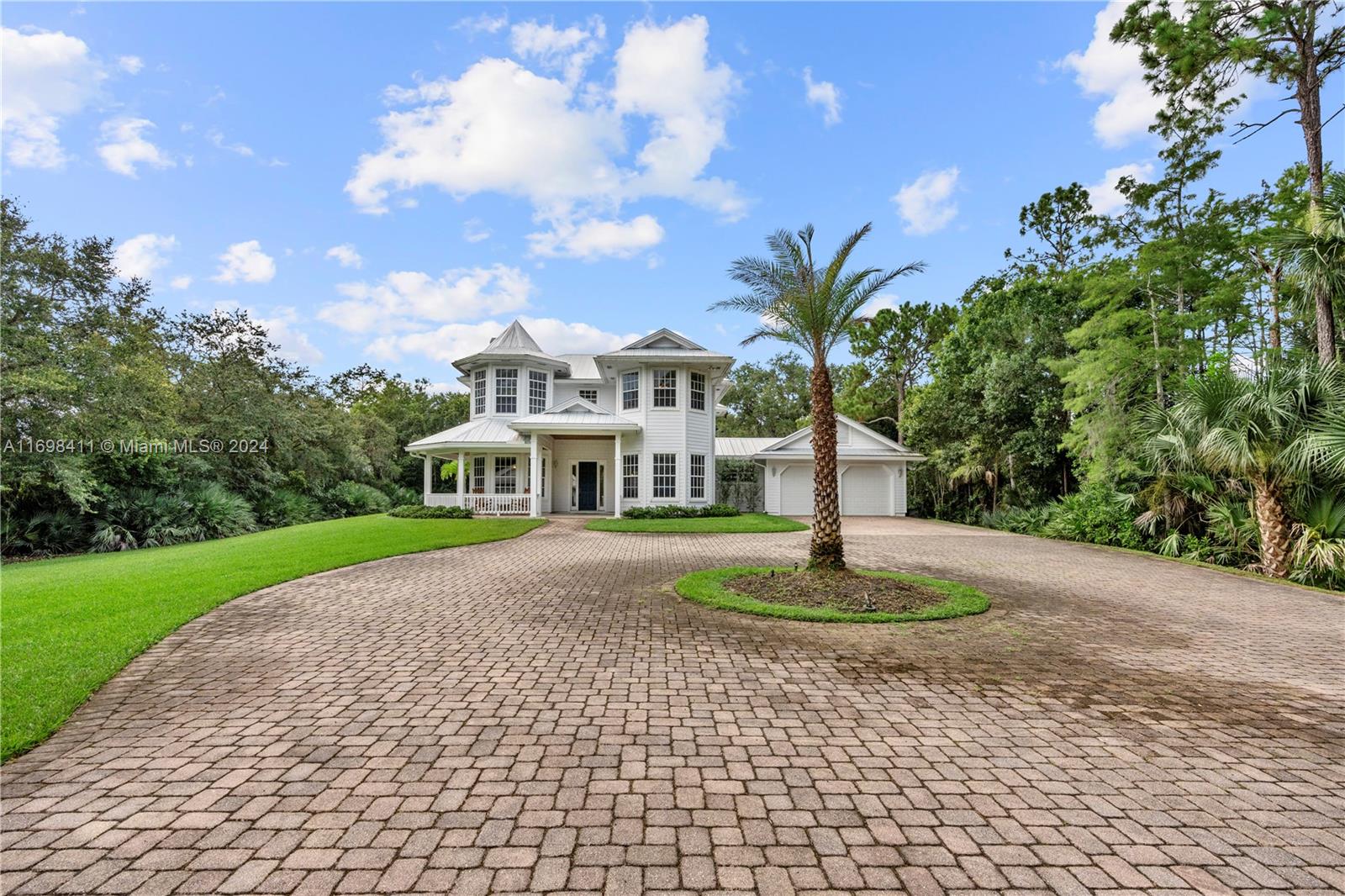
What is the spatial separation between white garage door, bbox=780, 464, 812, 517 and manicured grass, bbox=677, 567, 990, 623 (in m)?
15.6

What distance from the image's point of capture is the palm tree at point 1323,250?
10102 mm

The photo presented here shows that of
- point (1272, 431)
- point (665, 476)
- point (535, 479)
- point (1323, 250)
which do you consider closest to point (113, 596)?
point (535, 479)

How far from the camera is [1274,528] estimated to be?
10.3 m

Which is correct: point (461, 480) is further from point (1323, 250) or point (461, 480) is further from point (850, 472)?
point (1323, 250)

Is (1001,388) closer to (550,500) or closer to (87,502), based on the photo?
(550,500)

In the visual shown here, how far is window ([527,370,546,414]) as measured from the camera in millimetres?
24656

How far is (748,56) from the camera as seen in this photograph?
12.8 meters

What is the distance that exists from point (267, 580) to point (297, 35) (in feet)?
33.3

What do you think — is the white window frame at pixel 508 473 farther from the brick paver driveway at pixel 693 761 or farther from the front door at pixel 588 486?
the brick paver driveway at pixel 693 761

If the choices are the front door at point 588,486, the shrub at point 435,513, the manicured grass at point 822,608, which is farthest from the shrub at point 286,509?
the manicured grass at point 822,608

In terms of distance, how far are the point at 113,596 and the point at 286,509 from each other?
59.7 feet

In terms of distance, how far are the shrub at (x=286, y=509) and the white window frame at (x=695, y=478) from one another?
1615 cm

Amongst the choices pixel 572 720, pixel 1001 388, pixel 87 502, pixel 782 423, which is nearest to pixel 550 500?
pixel 87 502

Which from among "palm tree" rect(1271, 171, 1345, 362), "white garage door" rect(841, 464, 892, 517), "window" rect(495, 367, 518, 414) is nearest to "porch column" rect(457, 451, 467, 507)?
"window" rect(495, 367, 518, 414)
